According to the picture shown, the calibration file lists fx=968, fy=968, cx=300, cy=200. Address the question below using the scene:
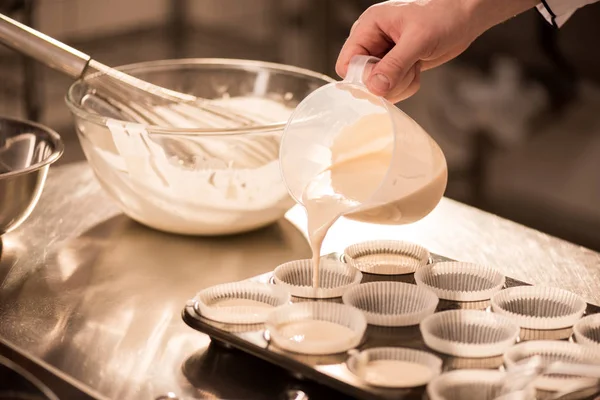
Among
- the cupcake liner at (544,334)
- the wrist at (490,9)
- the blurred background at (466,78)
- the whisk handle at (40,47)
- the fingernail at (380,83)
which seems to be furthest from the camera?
the blurred background at (466,78)

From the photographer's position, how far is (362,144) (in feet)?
4.10

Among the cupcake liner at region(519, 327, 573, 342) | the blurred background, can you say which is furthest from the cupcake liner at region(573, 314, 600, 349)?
the blurred background

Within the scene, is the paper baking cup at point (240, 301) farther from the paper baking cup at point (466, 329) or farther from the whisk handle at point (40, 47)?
the whisk handle at point (40, 47)

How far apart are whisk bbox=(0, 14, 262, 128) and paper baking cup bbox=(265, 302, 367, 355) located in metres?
0.44

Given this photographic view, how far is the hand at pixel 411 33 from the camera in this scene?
4.10ft

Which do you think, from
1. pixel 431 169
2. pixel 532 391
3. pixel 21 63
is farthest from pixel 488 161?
pixel 532 391

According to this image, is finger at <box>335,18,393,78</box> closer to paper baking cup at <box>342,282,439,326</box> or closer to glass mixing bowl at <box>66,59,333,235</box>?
glass mixing bowl at <box>66,59,333,235</box>

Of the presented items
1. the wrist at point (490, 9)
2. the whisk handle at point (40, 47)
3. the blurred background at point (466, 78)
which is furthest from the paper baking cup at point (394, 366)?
the blurred background at point (466, 78)

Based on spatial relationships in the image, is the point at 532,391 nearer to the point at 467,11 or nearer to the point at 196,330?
the point at 196,330

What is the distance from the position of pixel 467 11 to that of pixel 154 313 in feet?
1.92

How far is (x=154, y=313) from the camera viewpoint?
122cm

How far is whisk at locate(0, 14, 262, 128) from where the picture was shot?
4.73 feet

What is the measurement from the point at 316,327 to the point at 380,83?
324mm

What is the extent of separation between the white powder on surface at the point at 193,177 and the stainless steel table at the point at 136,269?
5cm
